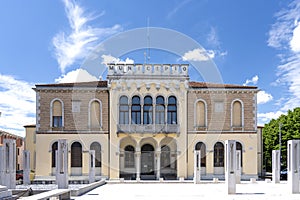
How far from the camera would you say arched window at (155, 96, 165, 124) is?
113 ft

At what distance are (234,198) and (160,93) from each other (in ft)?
61.4

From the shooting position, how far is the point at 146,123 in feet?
112

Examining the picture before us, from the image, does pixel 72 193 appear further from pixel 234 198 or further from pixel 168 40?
pixel 168 40

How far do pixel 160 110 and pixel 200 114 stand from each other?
158 inches

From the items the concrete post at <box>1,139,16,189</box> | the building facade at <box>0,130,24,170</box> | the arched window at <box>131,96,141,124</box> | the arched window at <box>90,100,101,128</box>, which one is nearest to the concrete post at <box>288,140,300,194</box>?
the concrete post at <box>1,139,16,189</box>

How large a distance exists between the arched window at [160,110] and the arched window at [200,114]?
341cm

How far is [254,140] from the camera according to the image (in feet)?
116

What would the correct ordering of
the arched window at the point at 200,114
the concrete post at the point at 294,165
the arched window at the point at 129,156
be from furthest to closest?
the arched window at the point at 129,156
the arched window at the point at 200,114
the concrete post at the point at 294,165

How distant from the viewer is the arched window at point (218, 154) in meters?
35.2

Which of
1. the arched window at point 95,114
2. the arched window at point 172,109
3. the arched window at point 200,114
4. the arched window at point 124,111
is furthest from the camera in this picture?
the arched window at point 200,114

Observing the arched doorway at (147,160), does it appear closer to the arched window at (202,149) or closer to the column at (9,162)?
the arched window at (202,149)

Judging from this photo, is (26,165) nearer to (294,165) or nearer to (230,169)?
(230,169)

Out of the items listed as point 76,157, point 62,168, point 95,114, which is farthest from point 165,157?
point 62,168

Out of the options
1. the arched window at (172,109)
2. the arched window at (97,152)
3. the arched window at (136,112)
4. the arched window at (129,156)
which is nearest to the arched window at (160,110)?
the arched window at (172,109)
